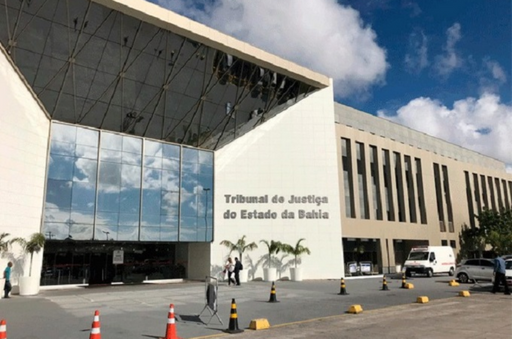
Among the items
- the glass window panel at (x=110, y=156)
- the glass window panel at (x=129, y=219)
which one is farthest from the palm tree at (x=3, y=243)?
the glass window panel at (x=110, y=156)

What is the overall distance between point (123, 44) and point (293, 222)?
17.4 m

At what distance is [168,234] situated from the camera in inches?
1133

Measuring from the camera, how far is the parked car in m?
26.3

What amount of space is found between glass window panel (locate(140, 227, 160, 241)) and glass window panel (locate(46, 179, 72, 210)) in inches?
203

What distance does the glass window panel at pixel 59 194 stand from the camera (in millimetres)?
24491

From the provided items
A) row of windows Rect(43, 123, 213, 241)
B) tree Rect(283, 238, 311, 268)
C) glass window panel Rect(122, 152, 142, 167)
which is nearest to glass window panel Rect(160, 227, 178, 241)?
row of windows Rect(43, 123, 213, 241)

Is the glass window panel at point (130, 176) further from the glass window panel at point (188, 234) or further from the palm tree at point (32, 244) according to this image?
the palm tree at point (32, 244)

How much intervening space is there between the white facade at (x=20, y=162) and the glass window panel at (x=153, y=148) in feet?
21.8

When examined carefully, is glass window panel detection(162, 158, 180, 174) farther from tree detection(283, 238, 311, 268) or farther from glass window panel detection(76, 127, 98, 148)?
tree detection(283, 238, 311, 268)

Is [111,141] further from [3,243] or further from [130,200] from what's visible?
[3,243]

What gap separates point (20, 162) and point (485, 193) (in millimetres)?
56621

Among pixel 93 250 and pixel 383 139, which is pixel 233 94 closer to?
pixel 93 250

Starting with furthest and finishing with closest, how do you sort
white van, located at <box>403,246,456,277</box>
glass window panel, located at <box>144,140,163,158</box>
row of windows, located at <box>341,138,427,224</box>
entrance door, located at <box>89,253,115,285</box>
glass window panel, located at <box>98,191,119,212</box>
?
row of windows, located at <box>341,138,427,224</box> < white van, located at <box>403,246,456,277</box> < glass window panel, located at <box>144,140,163,158</box> < entrance door, located at <box>89,253,115,285</box> < glass window panel, located at <box>98,191,119,212</box>

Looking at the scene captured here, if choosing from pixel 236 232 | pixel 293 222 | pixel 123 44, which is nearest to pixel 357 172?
pixel 293 222
